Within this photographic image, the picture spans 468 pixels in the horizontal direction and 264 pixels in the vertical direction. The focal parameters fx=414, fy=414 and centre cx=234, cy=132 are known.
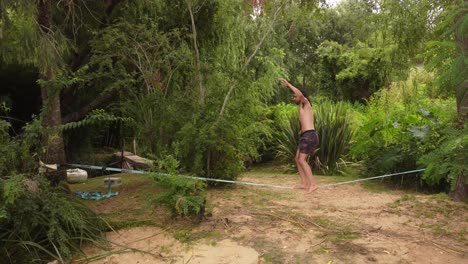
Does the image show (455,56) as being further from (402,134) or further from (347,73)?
(347,73)

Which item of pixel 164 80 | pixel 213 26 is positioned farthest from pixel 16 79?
pixel 213 26

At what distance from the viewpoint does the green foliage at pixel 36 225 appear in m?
3.99

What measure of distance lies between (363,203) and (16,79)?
25.0ft

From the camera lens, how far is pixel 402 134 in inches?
298

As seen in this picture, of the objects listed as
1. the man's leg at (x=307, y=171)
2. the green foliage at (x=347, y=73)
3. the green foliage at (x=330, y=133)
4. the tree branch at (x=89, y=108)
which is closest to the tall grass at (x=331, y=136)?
the green foliage at (x=330, y=133)

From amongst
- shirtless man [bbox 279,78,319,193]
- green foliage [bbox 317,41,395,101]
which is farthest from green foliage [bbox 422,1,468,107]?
green foliage [bbox 317,41,395,101]

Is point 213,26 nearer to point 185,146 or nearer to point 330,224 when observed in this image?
point 185,146

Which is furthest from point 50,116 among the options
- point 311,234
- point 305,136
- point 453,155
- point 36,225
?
point 453,155

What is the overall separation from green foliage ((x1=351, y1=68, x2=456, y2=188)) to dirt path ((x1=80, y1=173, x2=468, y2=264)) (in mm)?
1263

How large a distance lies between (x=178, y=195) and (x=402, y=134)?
468cm

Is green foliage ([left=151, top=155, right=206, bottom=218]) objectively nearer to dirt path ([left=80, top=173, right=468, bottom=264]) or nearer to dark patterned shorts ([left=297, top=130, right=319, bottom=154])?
dirt path ([left=80, top=173, right=468, bottom=264])

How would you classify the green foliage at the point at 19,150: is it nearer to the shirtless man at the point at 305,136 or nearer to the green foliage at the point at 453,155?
the shirtless man at the point at 305,136

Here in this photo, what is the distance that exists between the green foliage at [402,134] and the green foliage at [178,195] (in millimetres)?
3960

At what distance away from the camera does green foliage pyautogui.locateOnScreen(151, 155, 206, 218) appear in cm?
473
